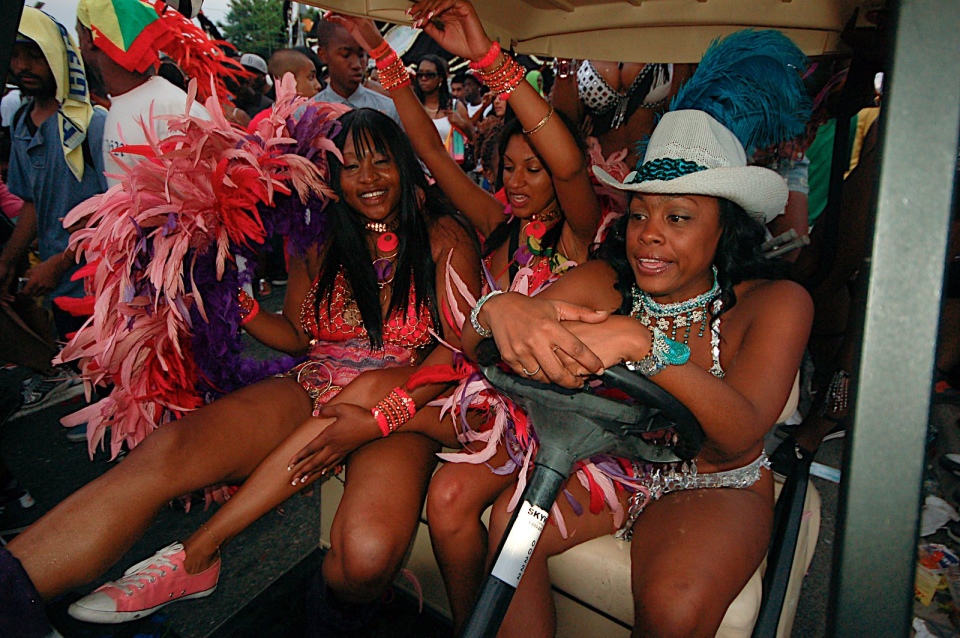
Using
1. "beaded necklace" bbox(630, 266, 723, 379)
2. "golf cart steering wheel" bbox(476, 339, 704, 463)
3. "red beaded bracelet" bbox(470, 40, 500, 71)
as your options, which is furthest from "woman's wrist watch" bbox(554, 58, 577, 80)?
"golf cart steering wheel" bbox(476, 339, 704, 463)

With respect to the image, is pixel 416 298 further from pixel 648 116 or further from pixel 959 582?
pixel 959 582

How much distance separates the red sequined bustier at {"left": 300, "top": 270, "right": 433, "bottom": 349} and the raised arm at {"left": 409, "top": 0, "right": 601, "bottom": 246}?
0.70 meters

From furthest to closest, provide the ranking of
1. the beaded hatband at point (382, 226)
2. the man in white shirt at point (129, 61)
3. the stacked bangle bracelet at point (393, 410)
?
the man in white shirt at point (129, 61)
the beaded hatband at point (382, 226)
the stacked bangle bracelet at point (393, 410)

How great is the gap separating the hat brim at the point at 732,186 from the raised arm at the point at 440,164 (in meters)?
1.02

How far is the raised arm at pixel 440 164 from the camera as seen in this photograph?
99.3 inches

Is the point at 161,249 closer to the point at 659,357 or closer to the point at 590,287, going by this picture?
the point at 590,287

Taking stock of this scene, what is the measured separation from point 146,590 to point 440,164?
1.86 metres

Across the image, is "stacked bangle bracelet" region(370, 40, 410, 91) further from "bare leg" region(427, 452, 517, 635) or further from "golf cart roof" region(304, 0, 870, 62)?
"bare leg" region(427, 452, 517, 635)

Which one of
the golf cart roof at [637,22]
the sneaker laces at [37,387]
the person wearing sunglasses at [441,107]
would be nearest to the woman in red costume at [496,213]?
the golf cart roof at [637,22]

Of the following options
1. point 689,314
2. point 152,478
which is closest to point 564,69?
point 689,314

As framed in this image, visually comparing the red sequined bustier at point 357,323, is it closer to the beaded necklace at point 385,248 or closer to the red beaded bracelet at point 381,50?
the beaded necklace at point 385,248

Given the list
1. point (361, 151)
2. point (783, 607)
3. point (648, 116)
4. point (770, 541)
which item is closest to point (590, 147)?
point (648, 116)

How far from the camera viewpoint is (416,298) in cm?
239

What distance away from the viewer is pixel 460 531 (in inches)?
72.1
